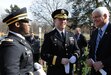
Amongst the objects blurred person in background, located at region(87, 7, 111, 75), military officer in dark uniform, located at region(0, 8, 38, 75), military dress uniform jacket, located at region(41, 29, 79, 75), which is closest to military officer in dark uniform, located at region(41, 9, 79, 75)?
military dress uniform jacket, located at region(41, 29, 79, 75)

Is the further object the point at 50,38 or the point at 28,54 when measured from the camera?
the point at 50,38

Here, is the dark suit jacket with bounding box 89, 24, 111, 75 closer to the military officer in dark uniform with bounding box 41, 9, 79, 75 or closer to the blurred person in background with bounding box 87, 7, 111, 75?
the blurred person in background with bounding box 87, 7, 111, 75

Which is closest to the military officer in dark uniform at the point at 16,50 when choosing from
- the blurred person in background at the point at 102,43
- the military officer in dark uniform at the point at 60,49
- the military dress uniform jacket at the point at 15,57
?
the military dress uniform jacket at the point at 15,57

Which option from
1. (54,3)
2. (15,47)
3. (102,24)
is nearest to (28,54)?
(15,47)

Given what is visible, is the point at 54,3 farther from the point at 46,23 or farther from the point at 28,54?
the point at 28,54

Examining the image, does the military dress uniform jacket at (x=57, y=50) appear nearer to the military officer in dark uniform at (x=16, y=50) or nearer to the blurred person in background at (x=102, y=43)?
the blurred person in background at (x=102, y=43)

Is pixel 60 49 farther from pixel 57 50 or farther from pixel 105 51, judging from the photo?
pixel 105 51

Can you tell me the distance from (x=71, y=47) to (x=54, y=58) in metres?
0.43

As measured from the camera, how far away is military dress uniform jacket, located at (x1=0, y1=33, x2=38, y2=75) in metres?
3.46

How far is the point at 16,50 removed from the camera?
3615mm

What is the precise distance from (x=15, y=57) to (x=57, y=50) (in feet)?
7.98

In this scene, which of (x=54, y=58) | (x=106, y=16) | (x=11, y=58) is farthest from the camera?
(x=54, y=58)

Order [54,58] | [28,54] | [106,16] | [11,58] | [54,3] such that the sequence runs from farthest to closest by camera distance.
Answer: [54,3]
[54,58]
[106,16]
[28,54]
[11,58]

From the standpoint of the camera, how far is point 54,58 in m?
5.87
